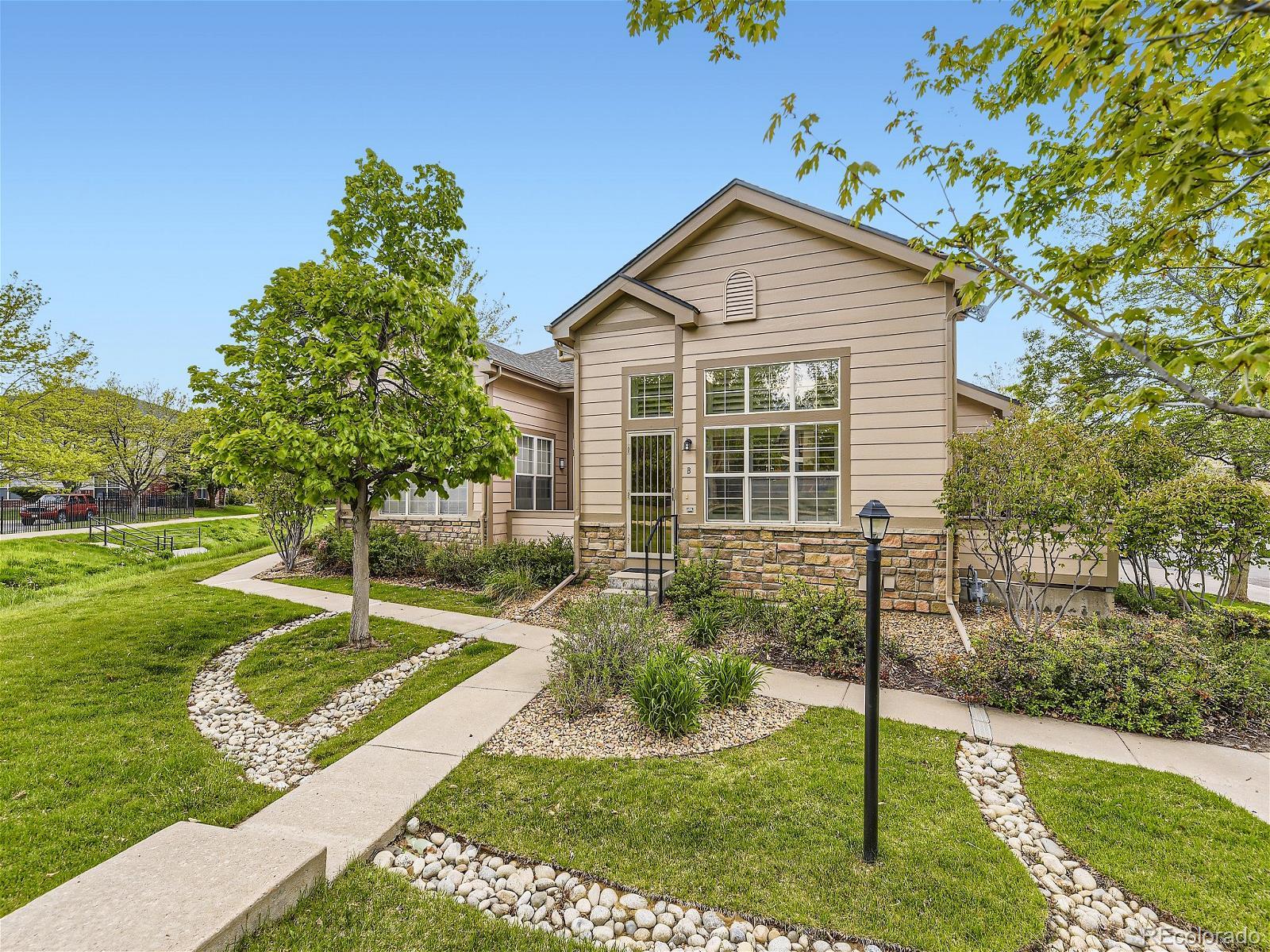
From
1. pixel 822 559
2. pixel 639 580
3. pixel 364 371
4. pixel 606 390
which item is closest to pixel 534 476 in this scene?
pixel 606 390

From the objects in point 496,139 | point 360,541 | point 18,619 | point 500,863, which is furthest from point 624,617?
point 496,139

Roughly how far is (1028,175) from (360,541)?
8.13 metres

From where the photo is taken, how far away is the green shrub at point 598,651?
198 inches

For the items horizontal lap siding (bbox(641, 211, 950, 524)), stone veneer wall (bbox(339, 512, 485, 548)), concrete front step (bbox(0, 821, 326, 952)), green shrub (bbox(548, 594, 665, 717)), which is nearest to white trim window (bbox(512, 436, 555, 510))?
stone veneer wall (bbox(339, 512, 485, 548))

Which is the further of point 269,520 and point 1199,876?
point 269,520

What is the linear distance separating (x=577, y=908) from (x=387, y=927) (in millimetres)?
937

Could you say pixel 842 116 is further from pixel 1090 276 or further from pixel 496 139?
pixel 496 139

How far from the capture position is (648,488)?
31.5 feet

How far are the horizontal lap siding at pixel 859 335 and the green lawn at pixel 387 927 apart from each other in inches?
277

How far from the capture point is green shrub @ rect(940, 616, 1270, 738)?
15.2 feet

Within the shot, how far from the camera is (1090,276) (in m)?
3.21

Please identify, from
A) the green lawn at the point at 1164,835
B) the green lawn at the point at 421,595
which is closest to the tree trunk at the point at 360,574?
the green lawn at the point at 421,595

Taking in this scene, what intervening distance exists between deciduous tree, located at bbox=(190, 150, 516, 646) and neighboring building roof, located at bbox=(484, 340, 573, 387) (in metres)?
4.81

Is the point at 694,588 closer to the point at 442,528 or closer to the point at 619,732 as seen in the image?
the point at 619,732
